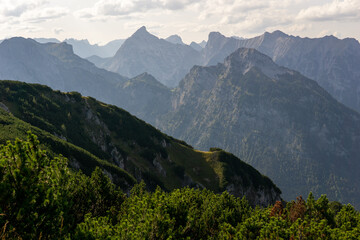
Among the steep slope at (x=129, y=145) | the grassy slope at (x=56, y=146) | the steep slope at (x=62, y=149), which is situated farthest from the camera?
the steep slope at (x=129, y=145)

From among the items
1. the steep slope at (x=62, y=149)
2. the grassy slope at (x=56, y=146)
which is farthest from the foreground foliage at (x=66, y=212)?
the grassy slope at (x=56, y=146)

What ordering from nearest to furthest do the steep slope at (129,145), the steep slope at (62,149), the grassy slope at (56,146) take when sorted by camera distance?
the grassy slope at (56,146)
the steep slope at (62,149)
the steep slope at (129,145)

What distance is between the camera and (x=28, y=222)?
19.4 meters

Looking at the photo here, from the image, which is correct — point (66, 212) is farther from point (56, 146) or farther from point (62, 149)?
point (62, 149)

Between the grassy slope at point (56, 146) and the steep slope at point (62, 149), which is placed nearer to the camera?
the grassy slope at point (56, 146)

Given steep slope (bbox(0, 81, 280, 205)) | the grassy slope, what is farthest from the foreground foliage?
steep slope (bbox(0, 81, 280, 205))

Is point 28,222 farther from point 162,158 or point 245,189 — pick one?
point 245,189

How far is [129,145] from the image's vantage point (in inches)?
5812

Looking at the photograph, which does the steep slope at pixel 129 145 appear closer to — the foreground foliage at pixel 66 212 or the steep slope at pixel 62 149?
the steep slope at pixel 62 149

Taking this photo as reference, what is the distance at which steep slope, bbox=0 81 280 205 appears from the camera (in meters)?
127

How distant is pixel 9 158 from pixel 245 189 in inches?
5619

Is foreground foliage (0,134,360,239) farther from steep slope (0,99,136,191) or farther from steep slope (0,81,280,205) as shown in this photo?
steep slope (0,81,280,205)

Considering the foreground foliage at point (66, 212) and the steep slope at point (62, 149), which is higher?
the foreground foliage at point (66, 212)

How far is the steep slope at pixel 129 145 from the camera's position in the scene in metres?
127
